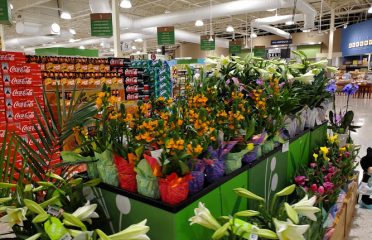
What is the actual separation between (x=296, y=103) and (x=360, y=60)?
60.6ft

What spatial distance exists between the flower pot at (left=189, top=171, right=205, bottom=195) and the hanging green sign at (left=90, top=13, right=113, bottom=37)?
686cm

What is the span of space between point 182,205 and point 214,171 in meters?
0.30

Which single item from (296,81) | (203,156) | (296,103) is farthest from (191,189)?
(296,81)

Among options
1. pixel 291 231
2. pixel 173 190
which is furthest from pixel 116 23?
pixel 291 231

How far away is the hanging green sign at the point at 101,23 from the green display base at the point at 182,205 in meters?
6.50

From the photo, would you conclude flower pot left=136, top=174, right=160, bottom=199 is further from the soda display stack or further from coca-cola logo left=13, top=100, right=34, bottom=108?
coca-cola logo left=13, top=100, right=34, bottom=108

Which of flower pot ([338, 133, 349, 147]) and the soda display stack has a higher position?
the soda display stack

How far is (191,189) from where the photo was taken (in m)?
1.37

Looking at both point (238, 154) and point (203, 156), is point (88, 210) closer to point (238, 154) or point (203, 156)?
point (203, 156)

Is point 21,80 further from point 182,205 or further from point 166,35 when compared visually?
point 166,35

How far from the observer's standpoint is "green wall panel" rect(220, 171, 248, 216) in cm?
154

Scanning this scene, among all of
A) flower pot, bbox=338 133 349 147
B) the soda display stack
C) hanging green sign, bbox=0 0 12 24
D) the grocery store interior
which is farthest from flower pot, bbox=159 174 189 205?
hanging green sign, bbox=0 0 12 24

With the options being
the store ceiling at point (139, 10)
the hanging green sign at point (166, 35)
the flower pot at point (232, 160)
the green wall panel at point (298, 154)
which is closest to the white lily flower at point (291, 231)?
the flower pot at point (232, 160)

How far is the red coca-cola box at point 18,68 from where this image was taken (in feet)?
12.6
